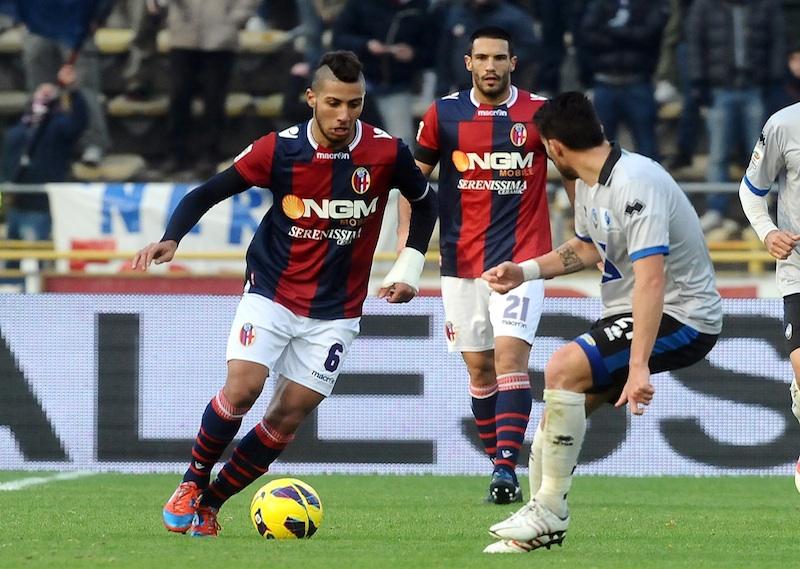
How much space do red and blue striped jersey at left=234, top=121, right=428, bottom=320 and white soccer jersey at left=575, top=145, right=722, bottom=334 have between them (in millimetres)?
1180

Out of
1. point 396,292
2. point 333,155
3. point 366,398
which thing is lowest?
point 366,398

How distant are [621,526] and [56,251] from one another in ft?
22.2

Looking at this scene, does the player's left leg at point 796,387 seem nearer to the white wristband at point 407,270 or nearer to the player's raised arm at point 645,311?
the white wristband at point 407,270

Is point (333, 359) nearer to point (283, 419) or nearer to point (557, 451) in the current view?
point (283, 419)

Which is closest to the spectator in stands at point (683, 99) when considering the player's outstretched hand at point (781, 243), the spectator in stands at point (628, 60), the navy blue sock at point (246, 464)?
the spectator in stands at point (628, 60)

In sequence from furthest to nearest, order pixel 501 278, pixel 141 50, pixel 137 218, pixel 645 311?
pixel 141 50 < pixel 137 218 < pixel 501 278 < pixel 645 311

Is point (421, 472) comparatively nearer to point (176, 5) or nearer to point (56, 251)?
point (56, 251)

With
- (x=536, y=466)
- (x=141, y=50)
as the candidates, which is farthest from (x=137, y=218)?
(x=536, y=466)

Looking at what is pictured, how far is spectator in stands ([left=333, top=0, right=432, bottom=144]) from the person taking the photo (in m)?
→ 13.9

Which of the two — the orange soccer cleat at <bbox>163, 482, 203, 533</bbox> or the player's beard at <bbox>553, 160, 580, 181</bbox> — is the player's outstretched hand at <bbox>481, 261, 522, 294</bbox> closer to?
the player's beard at <bbox>553, 160, 580, 181</bbox>

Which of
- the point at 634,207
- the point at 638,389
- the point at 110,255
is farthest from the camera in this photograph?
the point at 110,255

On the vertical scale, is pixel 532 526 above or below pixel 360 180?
below

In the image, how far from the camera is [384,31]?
1385 cm

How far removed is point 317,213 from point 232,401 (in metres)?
0.94
